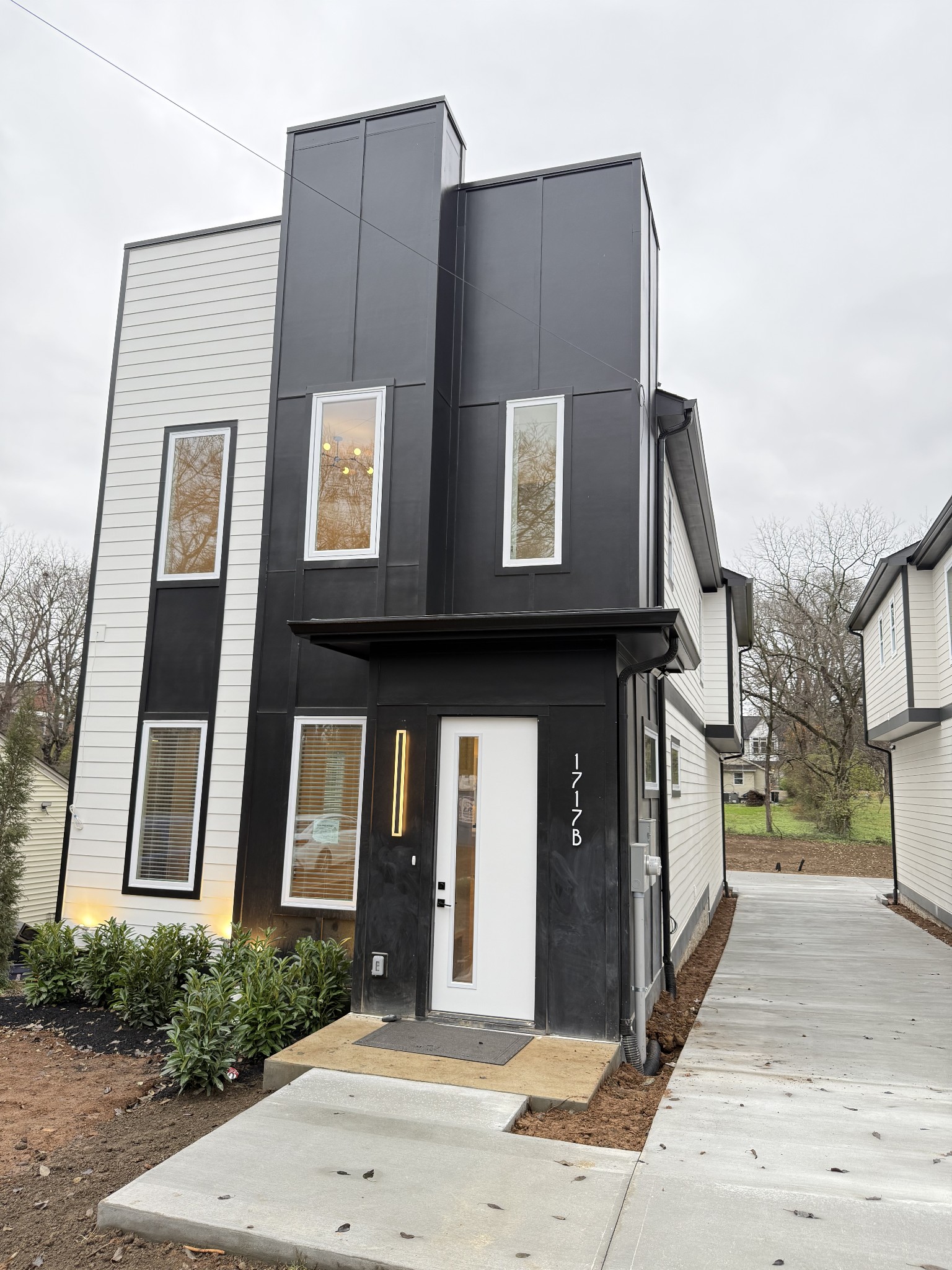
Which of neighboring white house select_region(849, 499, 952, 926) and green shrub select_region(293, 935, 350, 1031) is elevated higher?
neighboring white house select_region(849, 499, 952, 926)

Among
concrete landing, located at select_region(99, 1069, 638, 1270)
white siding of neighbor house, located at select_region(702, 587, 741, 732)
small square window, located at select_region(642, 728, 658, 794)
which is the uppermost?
white siding of neighbor house, located at select_region(702, 587, 741, 732)

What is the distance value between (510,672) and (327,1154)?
11.0 feet

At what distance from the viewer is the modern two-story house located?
6289 mm

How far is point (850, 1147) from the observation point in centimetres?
438

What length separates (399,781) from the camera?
6.49 metres

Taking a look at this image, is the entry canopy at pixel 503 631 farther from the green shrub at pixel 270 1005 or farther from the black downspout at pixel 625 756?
the green shrub at pixel 270 1005

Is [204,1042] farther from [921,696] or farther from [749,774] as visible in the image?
[749,774]

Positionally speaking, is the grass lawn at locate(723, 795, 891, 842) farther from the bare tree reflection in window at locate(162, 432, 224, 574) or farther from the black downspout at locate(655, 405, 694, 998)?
the bare tree reflection in window at locate(162, 432, 224, 574)

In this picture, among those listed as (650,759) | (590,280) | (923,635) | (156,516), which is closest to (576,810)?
(650,759)

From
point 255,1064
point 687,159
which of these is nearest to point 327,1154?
point 255,1064

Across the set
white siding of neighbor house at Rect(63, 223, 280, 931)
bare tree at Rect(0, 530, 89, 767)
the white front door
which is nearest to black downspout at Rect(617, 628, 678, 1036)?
the white front door

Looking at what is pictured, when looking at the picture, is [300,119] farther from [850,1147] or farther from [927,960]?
[927,960]

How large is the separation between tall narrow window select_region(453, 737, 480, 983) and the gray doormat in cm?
38

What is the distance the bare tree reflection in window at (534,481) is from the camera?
24.9 feet
